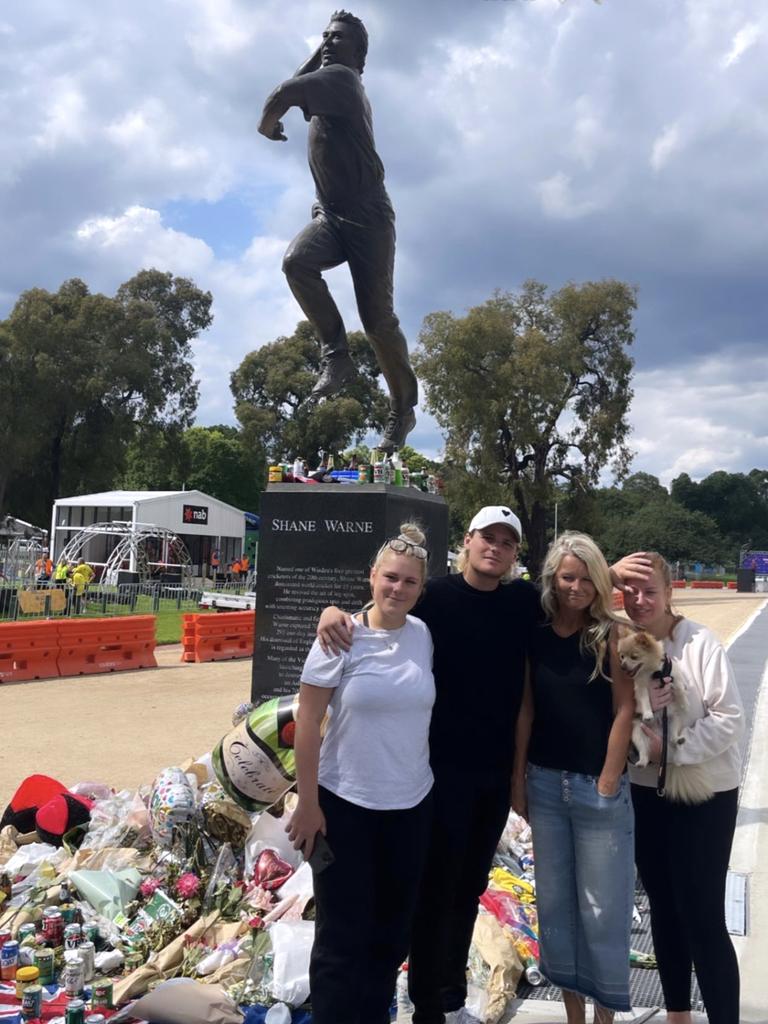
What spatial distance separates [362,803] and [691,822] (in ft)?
3.97

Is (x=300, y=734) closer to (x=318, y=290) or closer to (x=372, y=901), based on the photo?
(x=372, y=901)

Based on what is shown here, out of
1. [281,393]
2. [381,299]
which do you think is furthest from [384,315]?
[281,393]

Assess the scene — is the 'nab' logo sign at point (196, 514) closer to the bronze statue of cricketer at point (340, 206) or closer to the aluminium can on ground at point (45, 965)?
the bronze statue of cricketer at point (340, 206)

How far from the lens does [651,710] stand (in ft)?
9.98

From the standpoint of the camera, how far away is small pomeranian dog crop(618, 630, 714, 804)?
2998 mm

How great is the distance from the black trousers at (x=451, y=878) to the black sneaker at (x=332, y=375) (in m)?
3.73

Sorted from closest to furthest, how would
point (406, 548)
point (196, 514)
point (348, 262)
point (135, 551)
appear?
point (406, 548)
point (348, 262)
point (135, 551)
point (196, 514)

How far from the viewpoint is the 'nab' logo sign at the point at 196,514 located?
1375 inches

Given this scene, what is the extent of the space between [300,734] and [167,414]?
4005 cm

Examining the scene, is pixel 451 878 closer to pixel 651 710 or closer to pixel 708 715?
pixel 651 710

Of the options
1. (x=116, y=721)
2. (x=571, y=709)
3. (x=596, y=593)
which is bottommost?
(x=116, y=721)

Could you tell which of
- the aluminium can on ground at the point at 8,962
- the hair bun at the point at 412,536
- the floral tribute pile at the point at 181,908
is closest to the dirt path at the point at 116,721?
the floral tribute pile at the point at 181,908

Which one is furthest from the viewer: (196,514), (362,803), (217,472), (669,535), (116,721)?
(669,535)

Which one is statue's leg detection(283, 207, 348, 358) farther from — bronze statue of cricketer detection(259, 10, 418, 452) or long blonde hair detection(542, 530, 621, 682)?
long blonde hair detection(542, 530, 621, 682)
